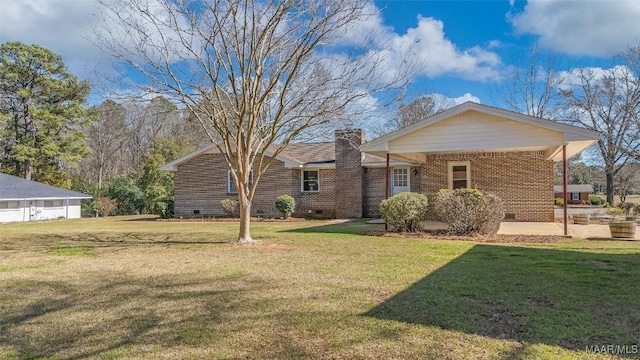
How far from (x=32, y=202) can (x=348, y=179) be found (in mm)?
20378

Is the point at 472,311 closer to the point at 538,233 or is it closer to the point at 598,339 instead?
the point at 598,339

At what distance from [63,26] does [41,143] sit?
24.0 m

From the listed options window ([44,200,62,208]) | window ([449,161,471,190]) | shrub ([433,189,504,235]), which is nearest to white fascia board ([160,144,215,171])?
window ([44,200,62,208])

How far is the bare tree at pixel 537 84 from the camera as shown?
102 ft

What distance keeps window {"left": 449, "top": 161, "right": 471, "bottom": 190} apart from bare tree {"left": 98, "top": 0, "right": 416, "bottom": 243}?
697 cm

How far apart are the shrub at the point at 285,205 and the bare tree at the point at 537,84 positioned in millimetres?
21249

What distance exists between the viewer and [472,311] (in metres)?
4.60

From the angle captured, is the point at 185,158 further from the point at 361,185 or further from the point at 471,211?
the point at 471,211

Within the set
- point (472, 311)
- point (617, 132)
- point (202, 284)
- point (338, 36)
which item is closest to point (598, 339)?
point (472, 311)

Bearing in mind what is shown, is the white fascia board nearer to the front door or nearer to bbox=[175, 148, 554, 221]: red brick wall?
bbox=[175, 148, 554, 221]: red brick wall

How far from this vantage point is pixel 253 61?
35.3 ft

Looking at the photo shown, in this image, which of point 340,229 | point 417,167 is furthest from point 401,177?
point 340,229

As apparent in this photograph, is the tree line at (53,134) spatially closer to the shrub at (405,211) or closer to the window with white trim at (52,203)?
the window with white trim at (52,203)

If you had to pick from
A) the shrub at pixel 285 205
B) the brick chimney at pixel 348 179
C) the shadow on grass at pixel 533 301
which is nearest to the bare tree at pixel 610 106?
the brick chimney at pixel 348 179
